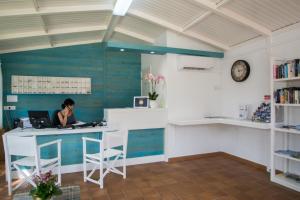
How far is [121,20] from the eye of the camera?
4.51 meters

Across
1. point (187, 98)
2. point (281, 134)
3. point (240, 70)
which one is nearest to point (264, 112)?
point (281, 134)

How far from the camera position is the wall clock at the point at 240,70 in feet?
14.3

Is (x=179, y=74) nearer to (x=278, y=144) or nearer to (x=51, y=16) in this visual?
(x=278, y=144)

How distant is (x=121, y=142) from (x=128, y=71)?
312cm

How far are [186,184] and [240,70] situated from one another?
2.71 meters

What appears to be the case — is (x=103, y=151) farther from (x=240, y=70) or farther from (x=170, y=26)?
(x=240, y=70)

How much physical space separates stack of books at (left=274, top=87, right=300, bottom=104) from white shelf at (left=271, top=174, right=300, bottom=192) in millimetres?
1263

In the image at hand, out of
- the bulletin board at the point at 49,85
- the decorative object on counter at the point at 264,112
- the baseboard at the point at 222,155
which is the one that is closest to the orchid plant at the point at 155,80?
the baseboard at the point at 222,155

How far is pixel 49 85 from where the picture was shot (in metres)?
5.27

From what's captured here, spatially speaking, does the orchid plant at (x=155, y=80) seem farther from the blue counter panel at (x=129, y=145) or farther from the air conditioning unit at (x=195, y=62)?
the blue counter panel at (x=129, y=145)

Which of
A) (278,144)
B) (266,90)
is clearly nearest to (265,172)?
(278,144)

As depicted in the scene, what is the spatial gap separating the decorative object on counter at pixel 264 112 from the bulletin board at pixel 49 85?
13.5 feet

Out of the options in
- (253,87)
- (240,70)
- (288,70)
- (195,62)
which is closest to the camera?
(288,70)

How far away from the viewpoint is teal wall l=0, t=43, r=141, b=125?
5215 mm
